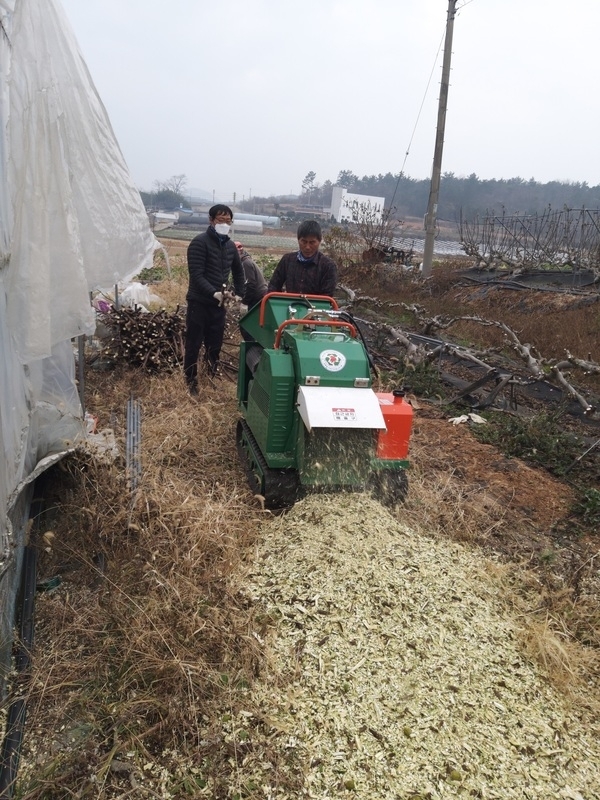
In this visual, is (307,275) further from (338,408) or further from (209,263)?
(338,408)

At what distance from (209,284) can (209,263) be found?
0.69 ft

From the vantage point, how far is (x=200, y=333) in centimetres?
565

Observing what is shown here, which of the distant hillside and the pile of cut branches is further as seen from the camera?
the distant hillside

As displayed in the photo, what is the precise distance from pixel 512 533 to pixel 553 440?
1.70 meters

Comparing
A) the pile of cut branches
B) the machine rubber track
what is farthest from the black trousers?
the machine rubber track

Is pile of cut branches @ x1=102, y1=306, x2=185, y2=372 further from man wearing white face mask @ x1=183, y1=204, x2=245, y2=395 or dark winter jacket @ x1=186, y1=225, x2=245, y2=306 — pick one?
dark winter jacket @ x1=186, y1=225, x2=245, y2=306

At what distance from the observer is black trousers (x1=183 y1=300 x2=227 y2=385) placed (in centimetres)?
554

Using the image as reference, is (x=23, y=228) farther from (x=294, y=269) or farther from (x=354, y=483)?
(x=294, y=269)

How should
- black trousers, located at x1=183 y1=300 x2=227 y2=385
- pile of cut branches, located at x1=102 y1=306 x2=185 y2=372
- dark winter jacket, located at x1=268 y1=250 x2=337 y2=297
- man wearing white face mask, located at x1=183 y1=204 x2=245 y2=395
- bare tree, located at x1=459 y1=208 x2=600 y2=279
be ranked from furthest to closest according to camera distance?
bare tree, located at x1=459 y1=208 x2=600 y2=279, pile of cut branches, located at x1=102 y1=306 x2=185 y2=372, black trousers, located at x1=183 y1=300 x2=227 y2=385, man wearing white face mask, located at x1=183 y1=204 x2=245 y2=395, dark winter jacket, located at x1=268 y1=250 x2=337 y2=297

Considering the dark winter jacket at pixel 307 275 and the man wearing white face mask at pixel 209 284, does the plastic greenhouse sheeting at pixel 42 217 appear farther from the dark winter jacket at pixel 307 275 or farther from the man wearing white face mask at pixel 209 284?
the man wearing white face mask at pixel 209 284

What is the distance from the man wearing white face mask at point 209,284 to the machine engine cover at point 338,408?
2298mm

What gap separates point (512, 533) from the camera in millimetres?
3809

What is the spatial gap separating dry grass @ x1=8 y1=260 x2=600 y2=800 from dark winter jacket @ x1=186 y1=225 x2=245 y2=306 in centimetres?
163

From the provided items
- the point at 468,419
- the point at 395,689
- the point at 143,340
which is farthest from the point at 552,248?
the point at 395,689
